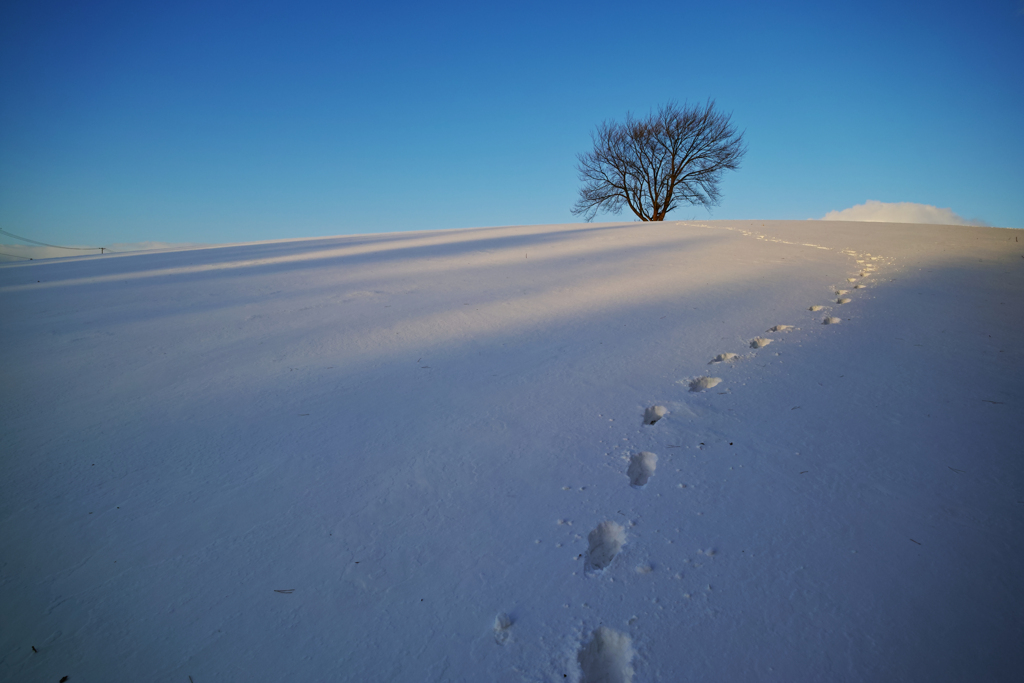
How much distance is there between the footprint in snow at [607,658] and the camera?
100 centimetres

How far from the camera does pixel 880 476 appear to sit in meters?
1.47

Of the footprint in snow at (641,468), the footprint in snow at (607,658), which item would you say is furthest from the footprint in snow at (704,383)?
the footprint in snow at (607,658)

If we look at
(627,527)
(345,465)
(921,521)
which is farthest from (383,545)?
(921,521)

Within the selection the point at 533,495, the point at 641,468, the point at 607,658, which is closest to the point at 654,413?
the point at 641,468

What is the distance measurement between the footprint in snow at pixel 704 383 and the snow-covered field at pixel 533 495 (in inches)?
0.4

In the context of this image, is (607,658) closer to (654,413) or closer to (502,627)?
(502,627)

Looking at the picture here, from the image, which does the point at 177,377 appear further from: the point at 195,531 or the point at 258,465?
the point at 195,531

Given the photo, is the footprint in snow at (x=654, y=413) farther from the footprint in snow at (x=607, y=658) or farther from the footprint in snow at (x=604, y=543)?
the footprint in snow at (x=607, y=658)

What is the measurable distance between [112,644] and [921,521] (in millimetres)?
2152

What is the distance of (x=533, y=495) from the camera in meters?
1.47

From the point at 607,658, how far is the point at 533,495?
52cm

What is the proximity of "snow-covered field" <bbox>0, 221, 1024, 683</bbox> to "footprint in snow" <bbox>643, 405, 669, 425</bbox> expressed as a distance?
0.02 m

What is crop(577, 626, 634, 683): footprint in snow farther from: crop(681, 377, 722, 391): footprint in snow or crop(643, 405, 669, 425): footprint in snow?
crop(681, 377, 722, 391): footprint in snow

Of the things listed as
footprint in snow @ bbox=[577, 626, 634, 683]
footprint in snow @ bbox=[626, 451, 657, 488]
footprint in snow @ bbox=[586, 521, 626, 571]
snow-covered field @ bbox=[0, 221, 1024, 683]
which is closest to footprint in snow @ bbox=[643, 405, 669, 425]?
snow-covered field @ bbox=[0, 221, 1024, 683]
